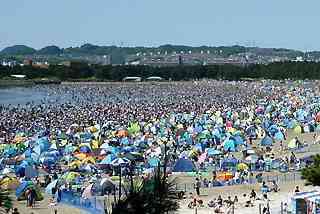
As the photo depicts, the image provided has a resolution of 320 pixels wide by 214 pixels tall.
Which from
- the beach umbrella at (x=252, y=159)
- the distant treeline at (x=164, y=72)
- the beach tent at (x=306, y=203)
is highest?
the beach tent at (x=306, y=203)

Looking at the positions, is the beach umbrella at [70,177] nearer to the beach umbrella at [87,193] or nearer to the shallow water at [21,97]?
the beach umbrella at [87,193]

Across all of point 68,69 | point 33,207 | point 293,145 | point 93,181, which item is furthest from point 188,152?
point 68,69

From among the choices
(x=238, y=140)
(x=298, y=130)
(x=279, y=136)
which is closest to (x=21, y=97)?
(x=298, y=130)

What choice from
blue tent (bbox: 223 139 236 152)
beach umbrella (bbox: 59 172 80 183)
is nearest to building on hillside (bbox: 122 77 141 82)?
blue tent (bbox: 223 139 236 152)

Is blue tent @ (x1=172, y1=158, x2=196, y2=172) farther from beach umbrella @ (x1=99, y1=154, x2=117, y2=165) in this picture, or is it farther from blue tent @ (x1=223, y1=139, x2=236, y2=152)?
blue tent @ (x1=223, y1=139, x2=236, y2=152)

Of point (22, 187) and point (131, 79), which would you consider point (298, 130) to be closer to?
point (22, 187)

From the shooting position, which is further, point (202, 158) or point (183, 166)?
point (202, 158)

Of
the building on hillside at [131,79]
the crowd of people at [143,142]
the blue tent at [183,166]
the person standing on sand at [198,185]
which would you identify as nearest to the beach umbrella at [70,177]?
the crowd of people at [143,142]
